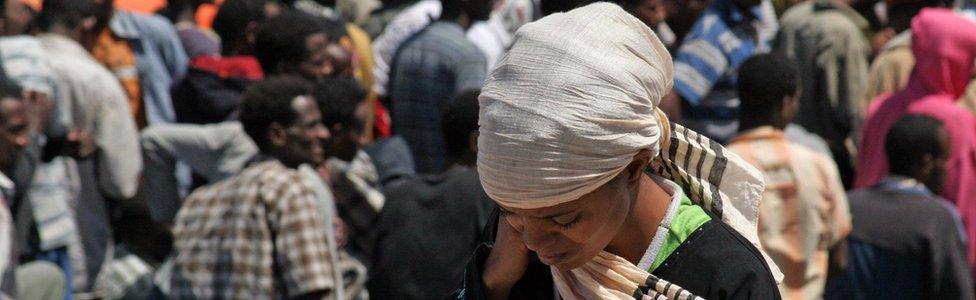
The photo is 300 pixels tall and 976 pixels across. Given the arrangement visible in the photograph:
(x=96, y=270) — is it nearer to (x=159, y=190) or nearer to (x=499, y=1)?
(x=159, y=190)

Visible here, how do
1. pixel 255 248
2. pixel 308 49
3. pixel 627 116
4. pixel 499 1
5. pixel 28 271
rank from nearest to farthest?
pixel 627 116
pixel 255 248
pixel 28 271
pixel 308 49
pixel 499 1

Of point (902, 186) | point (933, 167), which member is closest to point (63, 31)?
point (902, 186)

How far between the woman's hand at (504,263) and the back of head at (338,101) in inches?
151

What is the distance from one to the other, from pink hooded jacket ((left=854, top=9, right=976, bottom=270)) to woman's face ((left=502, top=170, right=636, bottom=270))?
4.55 m

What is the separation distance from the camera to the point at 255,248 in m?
5.32

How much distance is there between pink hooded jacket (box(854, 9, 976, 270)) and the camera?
22.3 feet

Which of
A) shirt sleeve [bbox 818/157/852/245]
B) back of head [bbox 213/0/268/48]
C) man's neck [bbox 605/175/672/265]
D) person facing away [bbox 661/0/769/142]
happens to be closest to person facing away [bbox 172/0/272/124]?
back of head [bbox 213/0/268/48]

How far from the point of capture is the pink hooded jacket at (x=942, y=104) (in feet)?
22.3

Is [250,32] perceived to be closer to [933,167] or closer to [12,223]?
[12,223]

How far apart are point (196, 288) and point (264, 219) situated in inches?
13.7

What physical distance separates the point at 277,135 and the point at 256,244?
53 cm

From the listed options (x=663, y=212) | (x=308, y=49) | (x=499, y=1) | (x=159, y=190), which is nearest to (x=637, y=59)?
(x=663, y=212)

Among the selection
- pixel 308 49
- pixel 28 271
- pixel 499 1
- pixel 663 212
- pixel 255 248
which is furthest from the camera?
pixel 499 1

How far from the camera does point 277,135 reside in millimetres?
5691
